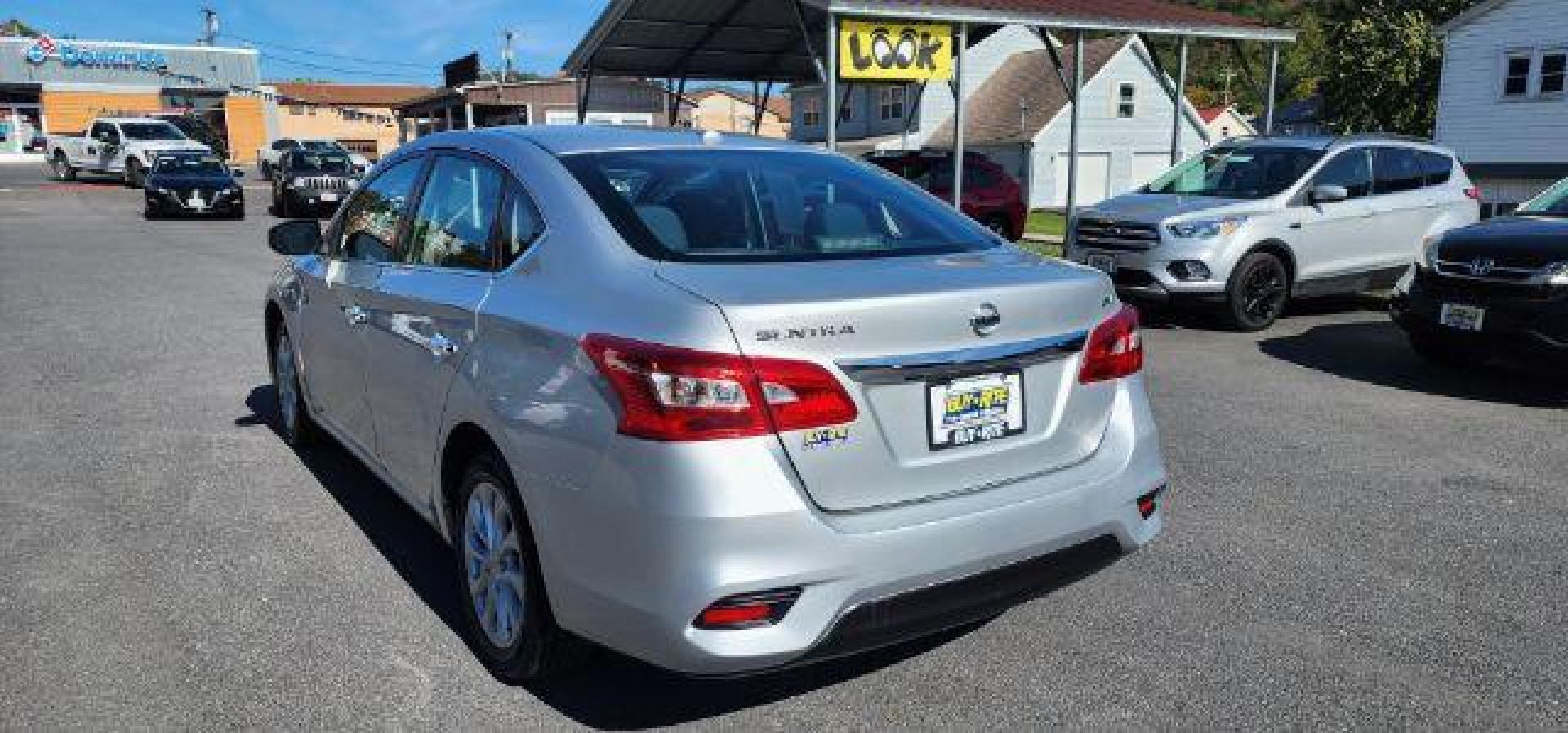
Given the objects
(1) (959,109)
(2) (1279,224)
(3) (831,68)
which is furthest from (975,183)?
(2) (1279,224)

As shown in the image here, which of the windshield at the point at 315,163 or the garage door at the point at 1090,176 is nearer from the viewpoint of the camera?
the windshield at the point at 315,163

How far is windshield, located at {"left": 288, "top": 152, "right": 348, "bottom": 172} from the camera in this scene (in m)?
24.4

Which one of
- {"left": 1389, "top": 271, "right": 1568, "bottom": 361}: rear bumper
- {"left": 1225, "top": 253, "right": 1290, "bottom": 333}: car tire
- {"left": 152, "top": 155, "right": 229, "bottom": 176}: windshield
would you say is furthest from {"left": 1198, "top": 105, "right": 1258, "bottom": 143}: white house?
{"left": 1389, "top": 271, "right": 1568, "bottom": 361}: rear bumper

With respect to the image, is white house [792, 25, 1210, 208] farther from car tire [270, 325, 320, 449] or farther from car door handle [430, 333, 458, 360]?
car door handle [430, 333, 458, 360]

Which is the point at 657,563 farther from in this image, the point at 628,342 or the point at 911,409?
the point at 911,409

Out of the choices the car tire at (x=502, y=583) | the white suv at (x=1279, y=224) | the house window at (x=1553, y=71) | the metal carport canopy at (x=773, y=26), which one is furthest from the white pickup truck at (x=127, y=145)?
the house window at (x=1553, y=71)

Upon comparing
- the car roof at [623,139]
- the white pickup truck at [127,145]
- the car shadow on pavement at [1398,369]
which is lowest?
the car shadow on pavement at [1398,369]

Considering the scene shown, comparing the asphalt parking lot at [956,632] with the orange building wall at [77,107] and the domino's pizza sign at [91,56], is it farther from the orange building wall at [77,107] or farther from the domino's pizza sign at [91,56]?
the domino's pizza sign at [91,56]

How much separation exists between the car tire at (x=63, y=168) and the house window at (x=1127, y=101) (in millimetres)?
35985

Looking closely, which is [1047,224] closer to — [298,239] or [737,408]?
[298,239]

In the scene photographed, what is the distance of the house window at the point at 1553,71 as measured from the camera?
88.2ft

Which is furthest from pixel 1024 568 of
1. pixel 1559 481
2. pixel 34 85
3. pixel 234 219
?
pixel 34 85

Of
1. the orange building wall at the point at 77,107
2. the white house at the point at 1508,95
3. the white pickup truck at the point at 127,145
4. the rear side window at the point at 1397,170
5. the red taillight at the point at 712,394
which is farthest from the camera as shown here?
the orange building wall at the point at 77,107

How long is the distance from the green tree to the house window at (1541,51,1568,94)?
48.1 ft
